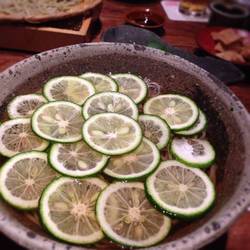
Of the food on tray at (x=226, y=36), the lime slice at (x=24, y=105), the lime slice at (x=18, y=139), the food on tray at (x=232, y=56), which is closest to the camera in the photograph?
the lime slice at (x=18, y=139)

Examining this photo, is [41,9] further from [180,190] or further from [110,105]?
[180,190]

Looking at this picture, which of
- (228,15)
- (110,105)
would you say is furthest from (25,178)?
(228,15)

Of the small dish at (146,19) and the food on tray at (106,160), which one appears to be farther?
the small dish at (146,19)

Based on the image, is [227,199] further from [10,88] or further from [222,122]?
[10,88]

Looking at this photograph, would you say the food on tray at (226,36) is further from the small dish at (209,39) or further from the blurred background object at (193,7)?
the blurred background object at (193,7)

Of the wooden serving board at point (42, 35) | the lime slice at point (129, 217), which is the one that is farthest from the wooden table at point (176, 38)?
the lime slice at point (129, 217)

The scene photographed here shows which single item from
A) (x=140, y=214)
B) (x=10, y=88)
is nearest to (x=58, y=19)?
(x=10, y=88)
